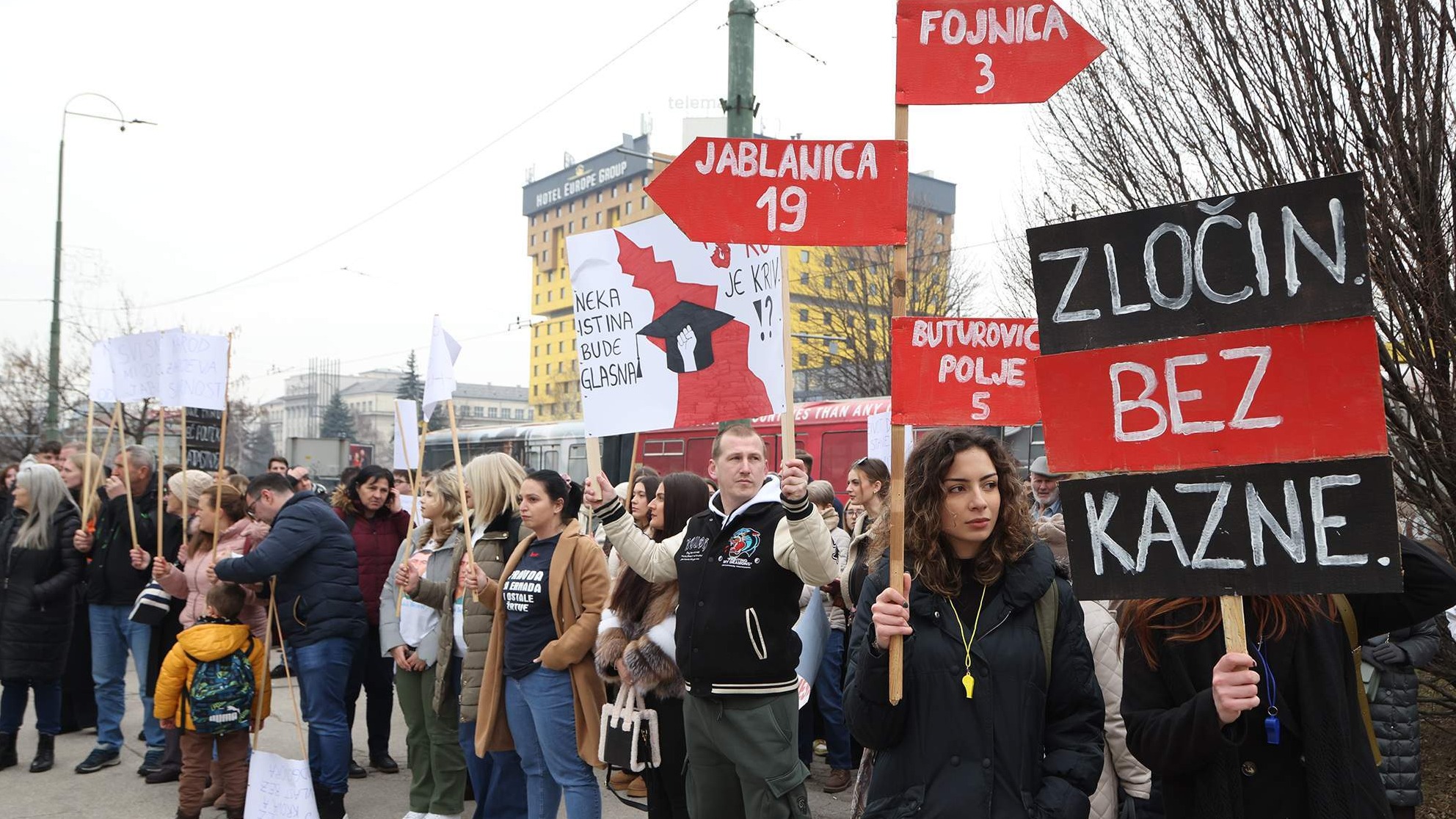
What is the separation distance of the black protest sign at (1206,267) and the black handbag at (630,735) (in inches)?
115

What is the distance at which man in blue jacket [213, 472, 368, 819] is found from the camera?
632cm

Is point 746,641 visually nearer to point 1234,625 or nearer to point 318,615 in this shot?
point 1234,625

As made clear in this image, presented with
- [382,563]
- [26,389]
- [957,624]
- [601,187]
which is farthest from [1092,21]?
[601,187]

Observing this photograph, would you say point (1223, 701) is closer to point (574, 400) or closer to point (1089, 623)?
point (1089, 623)

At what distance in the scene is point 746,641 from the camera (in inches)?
170

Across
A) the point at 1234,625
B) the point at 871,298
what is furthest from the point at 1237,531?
the point at 871,298

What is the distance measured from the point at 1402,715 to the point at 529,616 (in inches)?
156

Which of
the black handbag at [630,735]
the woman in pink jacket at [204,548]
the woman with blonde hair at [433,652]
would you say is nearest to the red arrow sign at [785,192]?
the black handbag at [630,735]

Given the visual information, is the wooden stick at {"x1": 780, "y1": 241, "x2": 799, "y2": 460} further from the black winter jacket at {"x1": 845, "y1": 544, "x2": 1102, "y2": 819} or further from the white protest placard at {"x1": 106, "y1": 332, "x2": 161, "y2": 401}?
the white protest placard at {"x1": 106, "y1": 332, "x2": 161, "y2": 401}

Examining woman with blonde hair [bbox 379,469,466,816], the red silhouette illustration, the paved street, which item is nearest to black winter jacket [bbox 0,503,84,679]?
the paved street

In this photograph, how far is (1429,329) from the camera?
218 inches

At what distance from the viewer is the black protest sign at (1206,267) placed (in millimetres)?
2428

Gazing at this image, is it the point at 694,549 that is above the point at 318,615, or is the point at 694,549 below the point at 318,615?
above

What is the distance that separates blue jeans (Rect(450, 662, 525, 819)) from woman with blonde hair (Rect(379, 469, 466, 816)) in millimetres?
170
